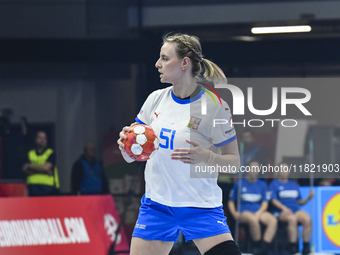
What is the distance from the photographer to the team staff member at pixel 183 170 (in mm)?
2824

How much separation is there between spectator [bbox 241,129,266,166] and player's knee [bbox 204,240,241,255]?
4.40m

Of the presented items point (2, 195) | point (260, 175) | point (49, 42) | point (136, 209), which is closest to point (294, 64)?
point (260, 175)

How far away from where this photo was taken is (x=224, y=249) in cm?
275

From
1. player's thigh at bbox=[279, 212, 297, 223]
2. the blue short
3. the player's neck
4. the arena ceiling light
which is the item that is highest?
the arena ceiling light

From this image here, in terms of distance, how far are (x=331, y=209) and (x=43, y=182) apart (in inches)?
159

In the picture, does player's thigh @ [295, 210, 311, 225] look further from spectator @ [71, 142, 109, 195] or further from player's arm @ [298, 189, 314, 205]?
spectator @ [71, 142, 109, 195]

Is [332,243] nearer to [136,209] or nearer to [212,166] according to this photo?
[136,209]

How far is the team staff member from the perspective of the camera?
9.27 ft

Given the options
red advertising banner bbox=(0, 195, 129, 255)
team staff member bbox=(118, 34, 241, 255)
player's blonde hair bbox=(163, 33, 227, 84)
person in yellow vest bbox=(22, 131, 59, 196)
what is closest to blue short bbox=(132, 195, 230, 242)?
team staff member bbox=(118, 34, 241, 255)

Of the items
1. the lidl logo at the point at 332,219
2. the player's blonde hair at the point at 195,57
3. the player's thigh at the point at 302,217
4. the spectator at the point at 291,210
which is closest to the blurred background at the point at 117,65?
the spectator at the point at 291,210

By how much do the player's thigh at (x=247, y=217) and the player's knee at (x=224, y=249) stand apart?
4177 millimetres

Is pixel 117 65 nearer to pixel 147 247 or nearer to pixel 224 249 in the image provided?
pixel 147 247

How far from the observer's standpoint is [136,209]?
23.6 ft

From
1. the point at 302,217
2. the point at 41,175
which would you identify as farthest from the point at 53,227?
the point at 302,217
